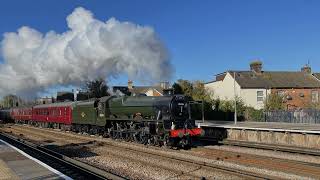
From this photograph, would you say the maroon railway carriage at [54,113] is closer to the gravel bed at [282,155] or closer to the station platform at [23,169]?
the gravel bed at [282,155]

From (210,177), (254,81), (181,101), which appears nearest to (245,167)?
(210,177)

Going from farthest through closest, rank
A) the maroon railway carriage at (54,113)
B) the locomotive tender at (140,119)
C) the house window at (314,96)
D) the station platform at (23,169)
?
the house window at (314,96) < the maroon railway carriage at (54,113) < the locomotive tender at (140,119) < the station platform at (23,169)

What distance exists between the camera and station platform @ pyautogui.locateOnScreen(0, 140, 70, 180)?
13625 millimetres

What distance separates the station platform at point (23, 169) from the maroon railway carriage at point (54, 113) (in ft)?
72.1

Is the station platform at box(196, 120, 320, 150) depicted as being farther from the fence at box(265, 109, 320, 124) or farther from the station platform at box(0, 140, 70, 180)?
the station platform at box(0, 140, 70, 180)

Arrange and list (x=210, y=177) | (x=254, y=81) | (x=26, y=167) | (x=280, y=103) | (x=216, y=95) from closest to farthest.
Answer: (x=210, y=177) → (x=26, y=167) → (x=280, y=103) → (x=254, y=81) → (x=216, y=95)

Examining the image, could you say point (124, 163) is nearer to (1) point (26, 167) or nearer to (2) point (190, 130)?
(1) point (26, 167)

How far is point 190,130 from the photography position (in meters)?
23.5

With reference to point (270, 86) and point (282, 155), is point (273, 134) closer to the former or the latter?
point (282, 155)

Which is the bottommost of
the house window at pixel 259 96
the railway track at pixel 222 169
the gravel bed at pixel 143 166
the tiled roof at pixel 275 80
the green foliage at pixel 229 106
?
the gravel bed at pixel 143 166

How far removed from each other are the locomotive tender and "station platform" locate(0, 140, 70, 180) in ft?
25.2

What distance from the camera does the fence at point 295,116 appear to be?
40.2 metres

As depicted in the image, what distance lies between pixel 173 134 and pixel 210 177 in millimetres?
8810

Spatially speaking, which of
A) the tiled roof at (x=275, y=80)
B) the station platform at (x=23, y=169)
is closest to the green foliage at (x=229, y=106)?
the tiled roof at (x=275, y=80)
